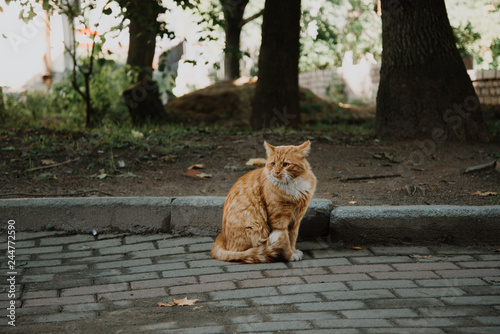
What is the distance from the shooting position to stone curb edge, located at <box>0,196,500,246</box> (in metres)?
3.98

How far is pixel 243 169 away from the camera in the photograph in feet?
19.8

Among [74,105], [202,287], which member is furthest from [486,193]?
[74,105]

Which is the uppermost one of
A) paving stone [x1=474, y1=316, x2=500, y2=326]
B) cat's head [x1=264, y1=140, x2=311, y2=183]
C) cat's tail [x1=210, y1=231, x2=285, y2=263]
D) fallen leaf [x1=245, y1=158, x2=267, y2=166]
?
cat's head [x1=264, y1=140, x2=311, y2=183]

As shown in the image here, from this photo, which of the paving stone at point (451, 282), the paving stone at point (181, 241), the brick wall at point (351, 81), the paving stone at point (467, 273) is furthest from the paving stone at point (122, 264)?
the brick wall at point (351, 81)

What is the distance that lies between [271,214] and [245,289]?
74 cm

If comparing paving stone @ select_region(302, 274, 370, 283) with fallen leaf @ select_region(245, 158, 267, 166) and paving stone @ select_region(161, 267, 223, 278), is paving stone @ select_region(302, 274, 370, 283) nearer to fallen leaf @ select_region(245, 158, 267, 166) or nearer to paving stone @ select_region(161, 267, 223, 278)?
paving stone @ select_region(161, 267, 223, 278)

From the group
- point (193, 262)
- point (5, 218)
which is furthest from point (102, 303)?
point (5, 218)

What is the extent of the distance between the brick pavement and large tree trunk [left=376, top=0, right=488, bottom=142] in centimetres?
327

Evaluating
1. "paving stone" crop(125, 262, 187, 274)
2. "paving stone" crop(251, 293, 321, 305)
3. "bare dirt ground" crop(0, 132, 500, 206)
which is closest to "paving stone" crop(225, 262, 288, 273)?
"paving stone" crop(125, 262, 187, 274)

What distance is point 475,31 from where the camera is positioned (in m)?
17.6

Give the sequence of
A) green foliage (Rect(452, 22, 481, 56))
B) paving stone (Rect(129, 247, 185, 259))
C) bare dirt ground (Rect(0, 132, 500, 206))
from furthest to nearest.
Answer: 1. green foliage (Rect(452, 22, 481, 56))
2. bare dirt ground (Rect(0, 132, 500, 206))
3. paving stone (Rect(129, 247, 185, 259))

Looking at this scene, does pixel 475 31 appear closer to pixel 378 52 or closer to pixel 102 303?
pixel 378 52

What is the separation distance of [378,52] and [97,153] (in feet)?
52.6

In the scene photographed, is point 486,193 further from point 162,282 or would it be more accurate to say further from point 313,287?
point 162,282
